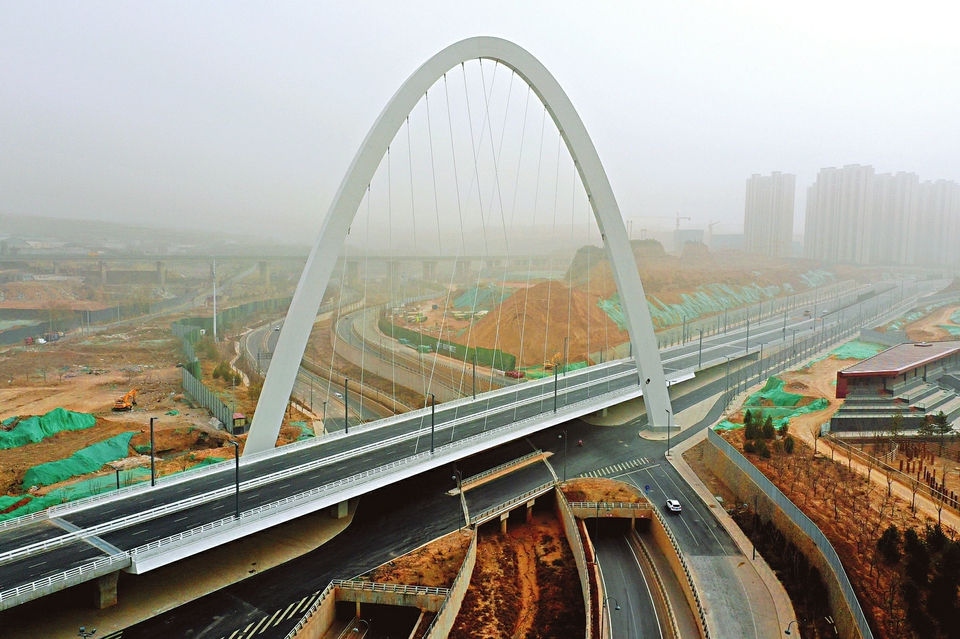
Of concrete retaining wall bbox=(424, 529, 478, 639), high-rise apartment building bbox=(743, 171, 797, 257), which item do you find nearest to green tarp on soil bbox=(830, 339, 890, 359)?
concrete retaining wall bbox=(424, 529, 478, 639)

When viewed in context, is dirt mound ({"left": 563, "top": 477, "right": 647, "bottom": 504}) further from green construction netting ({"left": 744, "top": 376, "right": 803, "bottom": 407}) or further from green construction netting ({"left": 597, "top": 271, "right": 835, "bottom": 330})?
green construction netting ({"left": 597, "top": 271, "right": 835, "bottom": 330})

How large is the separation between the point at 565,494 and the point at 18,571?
20.2 meters

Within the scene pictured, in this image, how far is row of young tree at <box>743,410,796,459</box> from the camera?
97.6ft

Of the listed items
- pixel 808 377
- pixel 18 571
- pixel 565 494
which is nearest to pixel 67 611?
pixel 18 571

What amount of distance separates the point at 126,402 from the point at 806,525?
48.3 m

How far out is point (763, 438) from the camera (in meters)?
31.7

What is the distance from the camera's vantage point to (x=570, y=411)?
3294 cm

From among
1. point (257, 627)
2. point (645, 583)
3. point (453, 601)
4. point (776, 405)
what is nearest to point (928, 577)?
point (645, 583)

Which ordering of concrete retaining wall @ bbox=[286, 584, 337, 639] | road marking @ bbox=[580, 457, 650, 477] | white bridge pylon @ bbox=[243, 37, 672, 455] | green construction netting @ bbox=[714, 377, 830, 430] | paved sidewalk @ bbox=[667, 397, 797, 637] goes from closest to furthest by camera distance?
concrete retaining wall @ bbox=[286, 584, 337, 639]
paved sidewalk @ bbox=[667, 397, 797, 637]
white bridge pylon @ bbox=[243, 37, 672, 455]
road marking @ bbox=[580, 457, 650, 477]
green construction netting @ bbox=[714, 377, 830, 430]

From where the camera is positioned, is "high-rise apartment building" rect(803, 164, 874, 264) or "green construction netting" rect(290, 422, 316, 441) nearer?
"green construction netting" rect(290, 422, 316, 441)

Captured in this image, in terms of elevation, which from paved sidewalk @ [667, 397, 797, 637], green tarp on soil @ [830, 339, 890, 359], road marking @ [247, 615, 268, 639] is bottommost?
paved sidewalk @ [667, 397, 797, 637]

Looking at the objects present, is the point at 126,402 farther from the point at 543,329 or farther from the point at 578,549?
the point at 543,329

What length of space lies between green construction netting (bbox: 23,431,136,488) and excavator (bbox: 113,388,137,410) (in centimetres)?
1068

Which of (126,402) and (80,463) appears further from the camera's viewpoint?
(126,402)
